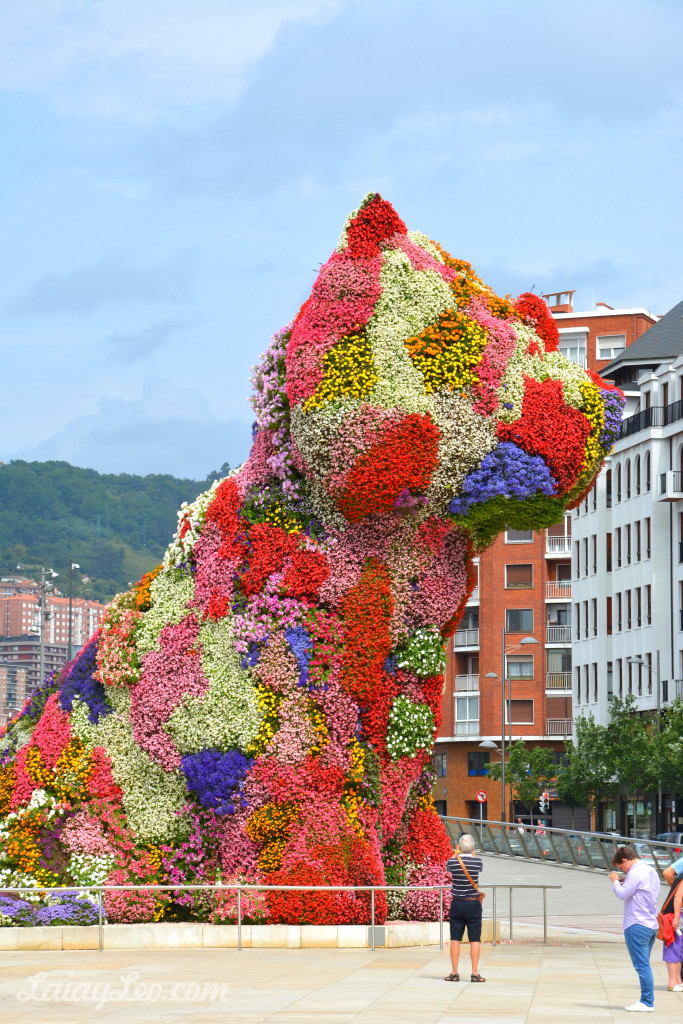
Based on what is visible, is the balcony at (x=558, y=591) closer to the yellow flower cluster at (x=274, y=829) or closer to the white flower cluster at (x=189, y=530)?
the white flower cluster at (x=189, y=530)

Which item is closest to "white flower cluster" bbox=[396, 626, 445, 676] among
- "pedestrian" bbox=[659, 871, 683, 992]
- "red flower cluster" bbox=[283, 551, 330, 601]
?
"red flower cluster" bbox=[283, 551, 330, 601]

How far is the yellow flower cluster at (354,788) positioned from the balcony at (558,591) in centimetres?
7939

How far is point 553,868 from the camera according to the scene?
47188 millimetres

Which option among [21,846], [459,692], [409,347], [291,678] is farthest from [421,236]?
[459,692]

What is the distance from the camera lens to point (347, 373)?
73.7ft

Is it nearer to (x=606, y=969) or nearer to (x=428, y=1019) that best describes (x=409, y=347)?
(x=606, y=969)

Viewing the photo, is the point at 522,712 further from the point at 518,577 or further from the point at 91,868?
the point at 91,868

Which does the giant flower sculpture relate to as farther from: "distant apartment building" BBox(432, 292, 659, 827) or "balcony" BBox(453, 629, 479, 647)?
"balcony" BBox(453, 629, 479, 647)

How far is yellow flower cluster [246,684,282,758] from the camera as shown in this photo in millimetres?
22812

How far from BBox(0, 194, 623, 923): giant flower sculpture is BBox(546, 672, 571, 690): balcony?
255 feet

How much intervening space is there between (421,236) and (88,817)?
8.59 meters

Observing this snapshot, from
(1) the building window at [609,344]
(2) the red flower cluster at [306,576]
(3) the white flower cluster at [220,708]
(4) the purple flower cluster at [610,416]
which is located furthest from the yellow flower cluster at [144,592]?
(1) the building window at [609,344]

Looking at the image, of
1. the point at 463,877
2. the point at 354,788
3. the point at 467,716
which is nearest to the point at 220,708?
the point at 354,788

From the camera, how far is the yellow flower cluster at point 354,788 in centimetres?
2269
